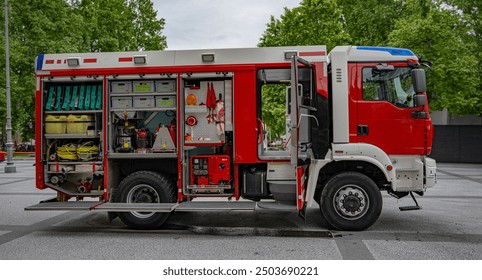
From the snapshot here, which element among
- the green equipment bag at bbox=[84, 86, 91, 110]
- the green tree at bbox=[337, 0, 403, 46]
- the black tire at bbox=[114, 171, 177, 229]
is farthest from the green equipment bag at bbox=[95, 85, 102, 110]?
the green tree at bbox=[337, 0, 403, 46]

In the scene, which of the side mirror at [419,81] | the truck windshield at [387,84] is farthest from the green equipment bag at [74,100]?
the side mirror at [419,81]

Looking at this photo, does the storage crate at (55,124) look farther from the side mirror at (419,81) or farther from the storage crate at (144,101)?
the side mirror at (419,81)

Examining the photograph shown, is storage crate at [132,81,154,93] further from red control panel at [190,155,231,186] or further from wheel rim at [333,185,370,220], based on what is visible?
wheel rim at [333,185,370,220]

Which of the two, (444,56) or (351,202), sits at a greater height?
(444,56)

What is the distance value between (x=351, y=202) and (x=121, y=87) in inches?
178

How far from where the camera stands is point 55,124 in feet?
24.4

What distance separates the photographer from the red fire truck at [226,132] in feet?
22.6

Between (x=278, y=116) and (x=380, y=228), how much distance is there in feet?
30.2

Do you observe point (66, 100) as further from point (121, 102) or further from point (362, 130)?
point (362, 130)

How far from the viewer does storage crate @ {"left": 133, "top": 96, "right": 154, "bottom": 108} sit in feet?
24.3

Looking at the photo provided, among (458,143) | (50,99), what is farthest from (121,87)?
(458,143)

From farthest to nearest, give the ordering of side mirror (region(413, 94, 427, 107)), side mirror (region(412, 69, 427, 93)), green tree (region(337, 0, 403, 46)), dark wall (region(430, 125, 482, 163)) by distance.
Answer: green tree (region(337, 0, 403, 46)) → dark wall (region(430, 125, 482, 163)) → side mirror (region(413, 94, 427, 107)) → side mirror (region(412, 69, 427, 93))

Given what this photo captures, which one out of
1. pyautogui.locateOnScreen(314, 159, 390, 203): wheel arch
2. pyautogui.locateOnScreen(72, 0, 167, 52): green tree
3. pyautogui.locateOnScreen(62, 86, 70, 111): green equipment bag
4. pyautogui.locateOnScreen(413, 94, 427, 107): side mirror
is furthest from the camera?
pyautogui.locateOnScreen(72, 0, 167, 52): green tree

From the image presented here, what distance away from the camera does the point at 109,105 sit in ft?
24.2
